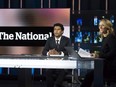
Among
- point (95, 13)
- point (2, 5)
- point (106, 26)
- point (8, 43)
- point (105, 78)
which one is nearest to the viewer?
point (105, 78)

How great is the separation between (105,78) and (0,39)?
3.47 m

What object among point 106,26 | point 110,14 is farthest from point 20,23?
point 106,26

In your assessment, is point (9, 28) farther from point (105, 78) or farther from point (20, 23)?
point (105, 78)

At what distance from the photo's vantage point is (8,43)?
22.5 feet

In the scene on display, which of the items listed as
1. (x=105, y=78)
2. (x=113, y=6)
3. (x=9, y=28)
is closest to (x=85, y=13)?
(x=113, y=6)

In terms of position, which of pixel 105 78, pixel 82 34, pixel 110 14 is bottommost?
pixel 105 78

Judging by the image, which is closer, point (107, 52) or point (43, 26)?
point (107, 52)

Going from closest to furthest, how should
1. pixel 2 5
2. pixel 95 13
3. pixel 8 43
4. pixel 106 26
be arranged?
pixel 106 26
pixel 95 13
pixel 8 43
pixel 2 5

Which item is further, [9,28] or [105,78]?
[9,28]

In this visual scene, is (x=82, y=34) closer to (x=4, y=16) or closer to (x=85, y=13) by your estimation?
(x=85, y=13)

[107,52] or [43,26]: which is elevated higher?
[43,26]

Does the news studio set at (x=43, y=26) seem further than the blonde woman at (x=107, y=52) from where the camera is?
Yes

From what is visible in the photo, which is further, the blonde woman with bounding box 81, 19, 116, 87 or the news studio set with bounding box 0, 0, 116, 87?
the news studio set with bounding box 0, 0, 116, 87

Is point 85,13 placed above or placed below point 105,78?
above
